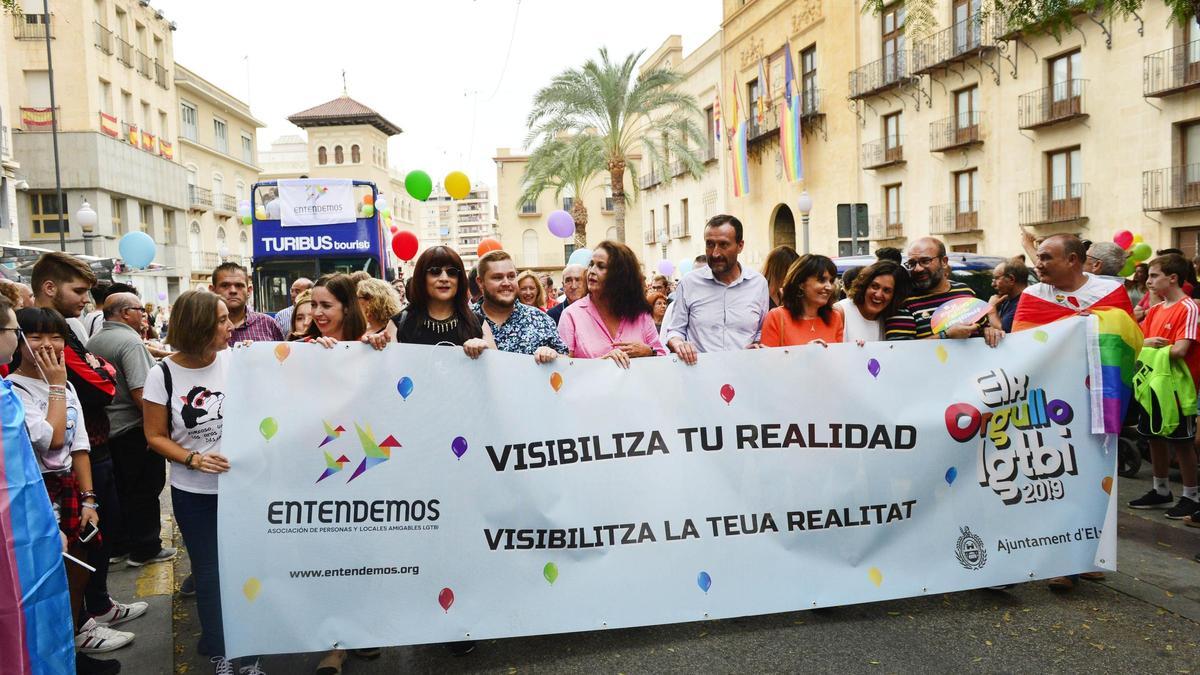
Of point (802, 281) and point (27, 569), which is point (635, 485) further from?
point (27, 569)

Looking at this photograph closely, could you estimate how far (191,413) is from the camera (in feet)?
12.6

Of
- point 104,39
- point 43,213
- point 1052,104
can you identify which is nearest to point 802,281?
point 1052,104

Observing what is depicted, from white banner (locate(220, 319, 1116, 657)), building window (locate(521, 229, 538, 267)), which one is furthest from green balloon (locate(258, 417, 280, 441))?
building window (locate(521, 229, 538, 267))

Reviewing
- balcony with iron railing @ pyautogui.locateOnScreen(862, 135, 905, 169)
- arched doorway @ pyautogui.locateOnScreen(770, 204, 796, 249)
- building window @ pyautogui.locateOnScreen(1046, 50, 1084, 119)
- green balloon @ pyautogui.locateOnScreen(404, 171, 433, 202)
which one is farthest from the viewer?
arched doorway @ pyautogui.locateOnScreen(770, 204, 796, 249)

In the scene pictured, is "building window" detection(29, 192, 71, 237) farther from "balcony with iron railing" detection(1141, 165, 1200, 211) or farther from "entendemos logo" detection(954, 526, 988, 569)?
"entendemos logo" detection(954, 526, 988, 569)

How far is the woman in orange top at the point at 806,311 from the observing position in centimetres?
490

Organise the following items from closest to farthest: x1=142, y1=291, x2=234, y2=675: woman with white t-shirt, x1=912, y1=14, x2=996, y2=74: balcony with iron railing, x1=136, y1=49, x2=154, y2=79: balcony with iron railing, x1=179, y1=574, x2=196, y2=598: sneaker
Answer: x1=142, y1=291, x2=234, y2=675: woman with white t-shirt
x1=179, y1=574, x2=196, y2=598: sneaker
x1=912, y1=14, x2=996, y2=74: balcony with iron railing
x1=136, y1=49, x2=154, y2=79: balcony with iron railing

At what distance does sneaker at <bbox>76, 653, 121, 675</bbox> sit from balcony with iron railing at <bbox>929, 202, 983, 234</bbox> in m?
24.5

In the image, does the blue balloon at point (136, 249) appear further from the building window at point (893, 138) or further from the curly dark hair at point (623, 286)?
the building window at point (893, 138)

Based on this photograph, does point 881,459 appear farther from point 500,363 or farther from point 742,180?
point 742,180

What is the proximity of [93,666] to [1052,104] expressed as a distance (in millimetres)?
23533

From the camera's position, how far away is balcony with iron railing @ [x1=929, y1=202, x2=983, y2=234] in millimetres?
24797

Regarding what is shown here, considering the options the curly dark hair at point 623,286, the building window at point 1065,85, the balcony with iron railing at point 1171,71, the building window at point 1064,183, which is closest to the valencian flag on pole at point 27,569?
the curly dark hair at point 623,286

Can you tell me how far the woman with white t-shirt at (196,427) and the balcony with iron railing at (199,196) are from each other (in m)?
46.7
